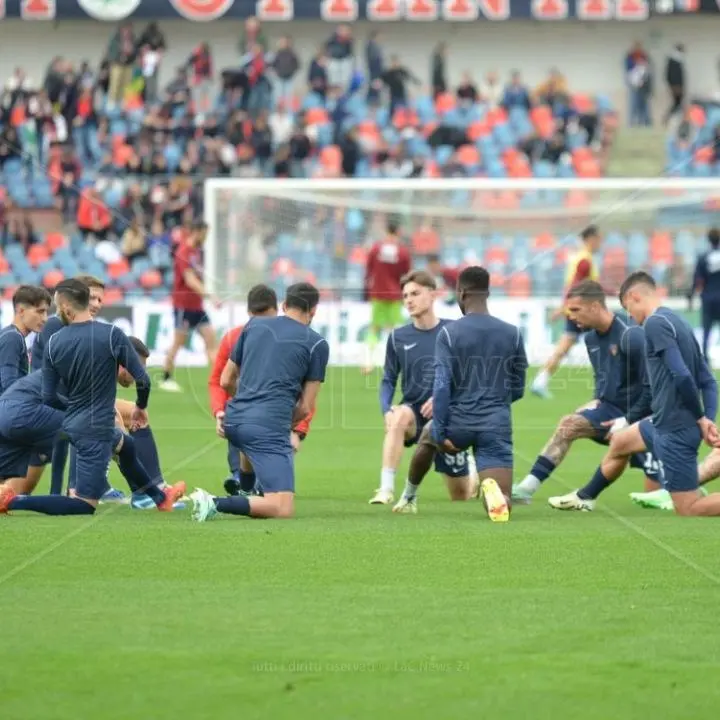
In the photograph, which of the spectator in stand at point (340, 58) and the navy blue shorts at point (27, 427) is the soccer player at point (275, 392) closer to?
the navy blue shorts at point (27, 427)

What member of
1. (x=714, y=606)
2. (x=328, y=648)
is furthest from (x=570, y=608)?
(x=328, y=648)

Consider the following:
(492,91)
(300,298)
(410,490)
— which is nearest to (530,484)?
(410,490)

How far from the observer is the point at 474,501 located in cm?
1297

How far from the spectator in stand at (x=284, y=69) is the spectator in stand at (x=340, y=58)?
2.59 feet

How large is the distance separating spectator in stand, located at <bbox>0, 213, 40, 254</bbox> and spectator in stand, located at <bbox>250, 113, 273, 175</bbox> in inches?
200

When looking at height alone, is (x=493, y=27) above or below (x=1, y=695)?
above

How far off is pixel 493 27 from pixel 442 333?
29478 mm

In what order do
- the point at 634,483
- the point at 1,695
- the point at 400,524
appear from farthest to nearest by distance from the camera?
the point at 634,483, the point at 400,524, the point at 1,695

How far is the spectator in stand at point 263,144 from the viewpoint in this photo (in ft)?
117

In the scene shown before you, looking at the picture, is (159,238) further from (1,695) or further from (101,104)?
(1,695)

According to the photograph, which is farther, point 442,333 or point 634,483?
point 634,483

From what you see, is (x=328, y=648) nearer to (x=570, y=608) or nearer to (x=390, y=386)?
(x=570, y=608)

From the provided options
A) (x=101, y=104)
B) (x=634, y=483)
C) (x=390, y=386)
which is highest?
(x=101, y=104)

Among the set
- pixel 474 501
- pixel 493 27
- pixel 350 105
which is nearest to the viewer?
pixel 474 501
